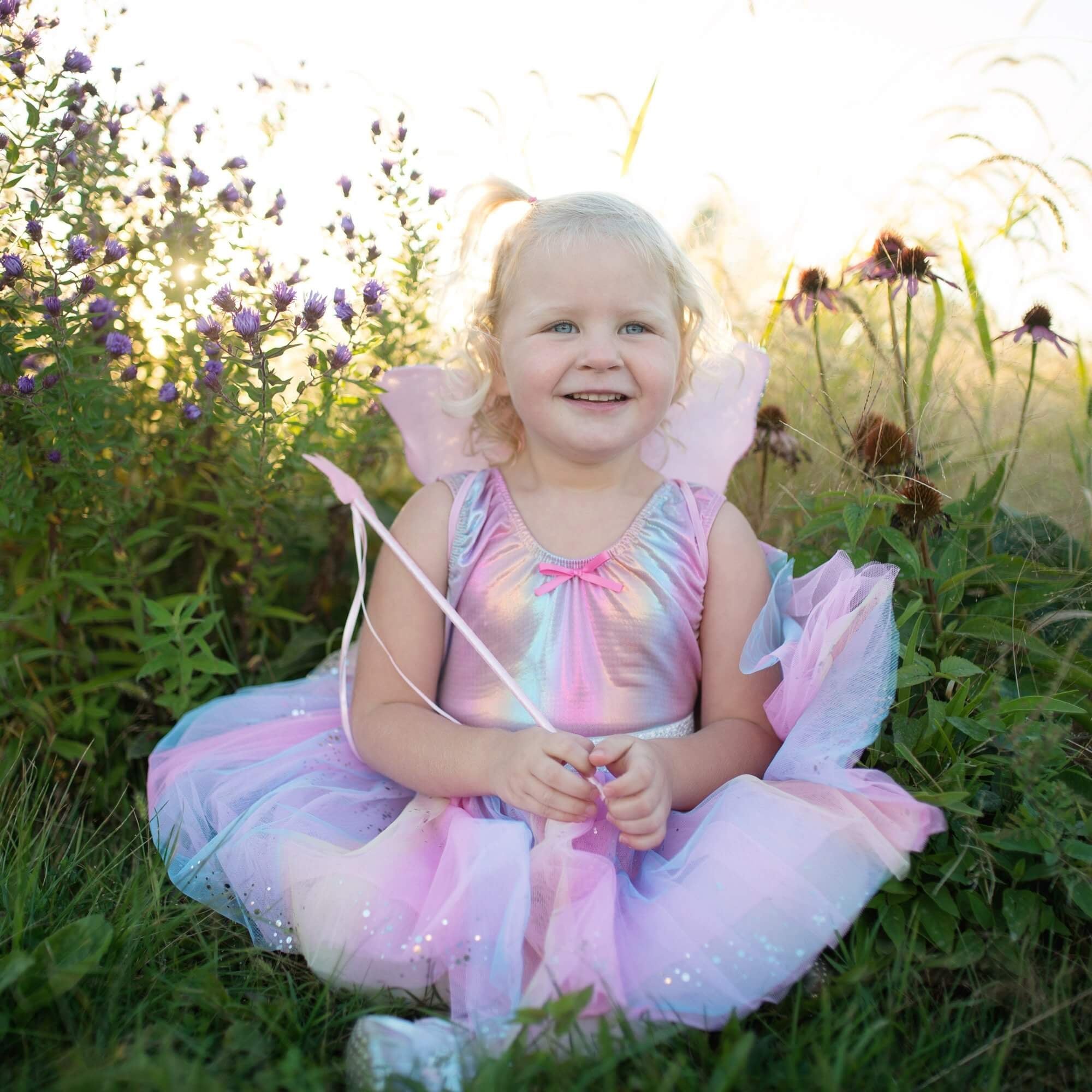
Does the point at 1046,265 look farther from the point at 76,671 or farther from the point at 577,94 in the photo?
the point at 76,671

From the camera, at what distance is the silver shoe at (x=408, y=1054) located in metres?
1.31

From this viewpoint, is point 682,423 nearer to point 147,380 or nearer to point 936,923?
point 936,923

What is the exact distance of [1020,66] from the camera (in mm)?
2523

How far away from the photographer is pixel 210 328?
6.41 ft

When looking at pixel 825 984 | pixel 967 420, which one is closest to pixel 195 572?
pixel 825 984

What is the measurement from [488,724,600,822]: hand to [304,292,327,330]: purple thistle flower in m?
0.96

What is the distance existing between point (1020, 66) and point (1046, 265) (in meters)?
0.53

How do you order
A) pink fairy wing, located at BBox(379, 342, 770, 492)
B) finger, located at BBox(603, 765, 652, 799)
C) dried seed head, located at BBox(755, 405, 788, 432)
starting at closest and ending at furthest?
finger, located at BBox(603, 765, 652, 799)
pink fairy wing, located at BBox(379, 342, 770, 492)
dried seed head, located at BBox(755, 405, 788, 432)

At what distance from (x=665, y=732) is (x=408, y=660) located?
559 millimetres

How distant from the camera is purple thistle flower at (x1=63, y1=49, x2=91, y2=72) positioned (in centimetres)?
205

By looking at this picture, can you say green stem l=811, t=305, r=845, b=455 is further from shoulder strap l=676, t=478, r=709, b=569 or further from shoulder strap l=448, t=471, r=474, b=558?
shoulder strap l=448, t=471, r=474, b=558

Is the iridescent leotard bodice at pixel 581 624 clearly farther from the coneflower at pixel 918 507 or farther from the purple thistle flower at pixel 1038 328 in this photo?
the purple thistle flower at pixel 1038 328

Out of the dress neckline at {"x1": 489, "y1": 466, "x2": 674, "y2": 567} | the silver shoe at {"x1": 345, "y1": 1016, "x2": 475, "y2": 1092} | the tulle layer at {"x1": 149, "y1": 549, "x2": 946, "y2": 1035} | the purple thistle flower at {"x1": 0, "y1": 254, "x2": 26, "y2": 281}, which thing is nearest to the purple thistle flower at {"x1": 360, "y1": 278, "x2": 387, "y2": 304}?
the dress neckline at {"x1": 489, "y1": 466, "x2": 674, "y2": 567}

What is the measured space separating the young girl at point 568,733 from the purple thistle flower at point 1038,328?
2.00 ft
